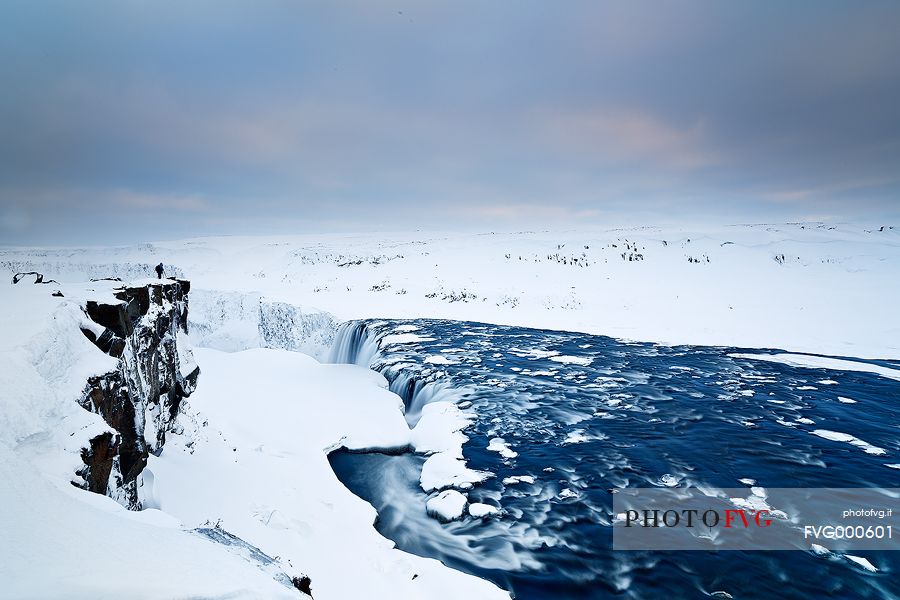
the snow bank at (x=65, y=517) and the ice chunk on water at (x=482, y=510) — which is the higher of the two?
the snow bank at (x=65, y=517)

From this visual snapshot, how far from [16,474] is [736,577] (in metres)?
6.13

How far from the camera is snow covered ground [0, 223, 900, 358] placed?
48.4ft

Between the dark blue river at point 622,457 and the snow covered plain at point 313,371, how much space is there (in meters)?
0.66

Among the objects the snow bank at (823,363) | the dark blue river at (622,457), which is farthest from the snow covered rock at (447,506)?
the snow bank at (823,363)

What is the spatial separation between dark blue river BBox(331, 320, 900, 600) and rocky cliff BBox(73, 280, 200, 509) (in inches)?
118

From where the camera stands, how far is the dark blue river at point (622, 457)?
4508 mm

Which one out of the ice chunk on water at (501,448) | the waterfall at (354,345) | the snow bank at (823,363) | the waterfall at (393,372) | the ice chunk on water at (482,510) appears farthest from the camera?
the waterfall at (354,345)

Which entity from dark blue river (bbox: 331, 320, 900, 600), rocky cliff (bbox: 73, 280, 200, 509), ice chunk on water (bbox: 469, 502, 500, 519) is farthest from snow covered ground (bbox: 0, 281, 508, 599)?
ice chunk on water (bbox: 469, 502, 500, 519)

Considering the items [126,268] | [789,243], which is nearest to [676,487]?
[789,243]

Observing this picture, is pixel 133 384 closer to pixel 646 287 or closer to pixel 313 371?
pixel 313 371

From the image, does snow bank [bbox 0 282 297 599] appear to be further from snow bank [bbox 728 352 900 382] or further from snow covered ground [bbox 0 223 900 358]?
snow covered ground [bbox 0 223 900 358]

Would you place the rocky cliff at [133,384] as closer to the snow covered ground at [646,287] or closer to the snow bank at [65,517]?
the snow bank at [65,517]

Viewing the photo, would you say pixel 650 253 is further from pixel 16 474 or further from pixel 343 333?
pixel 16 474

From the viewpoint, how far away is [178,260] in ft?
171
